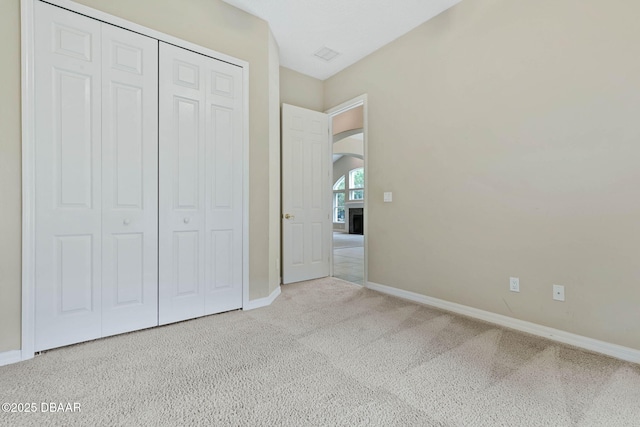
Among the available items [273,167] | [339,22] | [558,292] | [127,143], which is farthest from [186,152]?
[558,292]

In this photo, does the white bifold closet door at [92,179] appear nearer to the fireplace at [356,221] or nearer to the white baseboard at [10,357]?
the white baseboard at [10,357]

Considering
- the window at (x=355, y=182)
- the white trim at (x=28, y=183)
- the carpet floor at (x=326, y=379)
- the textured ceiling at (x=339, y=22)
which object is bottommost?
the carpet floor at (x=326, y=379)

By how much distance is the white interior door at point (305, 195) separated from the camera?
149 inches

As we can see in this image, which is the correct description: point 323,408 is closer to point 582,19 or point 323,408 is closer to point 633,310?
point 633,310

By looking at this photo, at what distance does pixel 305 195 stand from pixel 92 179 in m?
2.36

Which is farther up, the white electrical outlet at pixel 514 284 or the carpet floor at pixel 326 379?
the white electrical outlet at pixel 514 284

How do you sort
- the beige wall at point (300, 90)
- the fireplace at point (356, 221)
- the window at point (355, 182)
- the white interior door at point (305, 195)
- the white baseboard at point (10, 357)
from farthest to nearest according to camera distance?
the window at point (355, 182) < the fireplace at point (356, 221) < the beige wall at point (300, 90) < the white interior door at point (305, 195) < the white baseboard at point (10, 357)

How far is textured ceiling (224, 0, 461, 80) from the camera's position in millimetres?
2711

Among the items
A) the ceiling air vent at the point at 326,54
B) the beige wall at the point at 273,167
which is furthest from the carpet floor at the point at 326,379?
the ceiling air vent at the point at 326,54

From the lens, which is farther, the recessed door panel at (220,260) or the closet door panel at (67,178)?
the recessed door panel at (220,260)

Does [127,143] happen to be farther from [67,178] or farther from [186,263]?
[186,263]

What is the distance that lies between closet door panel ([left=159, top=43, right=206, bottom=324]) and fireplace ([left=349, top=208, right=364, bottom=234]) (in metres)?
10.1

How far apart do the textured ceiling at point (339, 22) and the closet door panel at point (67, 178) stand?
1379 mm

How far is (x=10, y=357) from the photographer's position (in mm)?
1811
